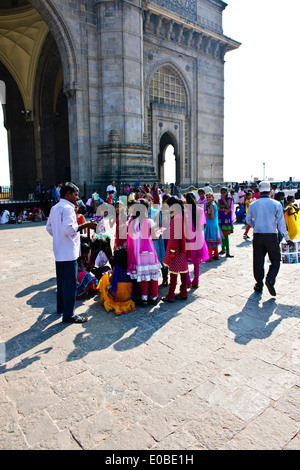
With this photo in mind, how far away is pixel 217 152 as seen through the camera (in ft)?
81.0

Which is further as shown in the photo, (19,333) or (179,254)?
(179,254)

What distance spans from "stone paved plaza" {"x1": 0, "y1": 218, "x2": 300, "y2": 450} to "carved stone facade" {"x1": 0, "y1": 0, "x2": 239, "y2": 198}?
12.1 meters

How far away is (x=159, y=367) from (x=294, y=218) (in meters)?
5.72

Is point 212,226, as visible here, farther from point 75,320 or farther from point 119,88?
point 119,88

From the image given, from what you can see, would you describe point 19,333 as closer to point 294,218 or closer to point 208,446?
point 208,446

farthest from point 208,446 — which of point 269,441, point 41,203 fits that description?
point 41,203

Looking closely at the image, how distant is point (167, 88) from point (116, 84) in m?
6.47

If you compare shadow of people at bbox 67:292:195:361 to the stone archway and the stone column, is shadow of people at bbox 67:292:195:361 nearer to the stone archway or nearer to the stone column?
the stone column

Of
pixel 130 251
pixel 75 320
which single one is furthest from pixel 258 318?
pixel 75 320

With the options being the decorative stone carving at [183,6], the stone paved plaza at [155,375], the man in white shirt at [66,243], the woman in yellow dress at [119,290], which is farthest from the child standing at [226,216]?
the decorative stone carving at [183,6]

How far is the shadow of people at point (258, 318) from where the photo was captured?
368 cm

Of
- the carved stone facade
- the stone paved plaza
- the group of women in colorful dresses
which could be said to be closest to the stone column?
the carved stone facade

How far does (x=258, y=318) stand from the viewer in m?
4.12

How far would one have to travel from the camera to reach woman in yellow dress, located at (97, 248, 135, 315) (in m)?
4.46
